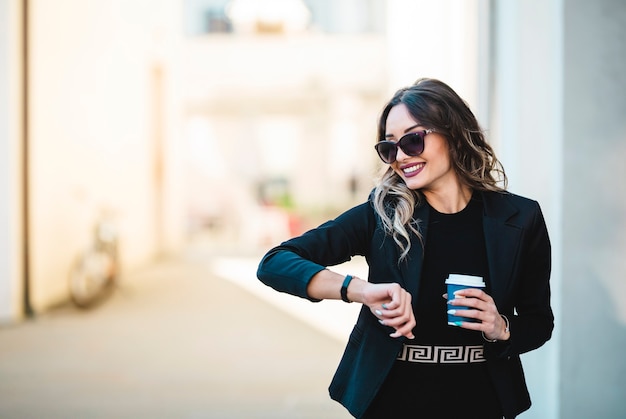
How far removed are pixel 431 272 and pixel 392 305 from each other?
1.00ft

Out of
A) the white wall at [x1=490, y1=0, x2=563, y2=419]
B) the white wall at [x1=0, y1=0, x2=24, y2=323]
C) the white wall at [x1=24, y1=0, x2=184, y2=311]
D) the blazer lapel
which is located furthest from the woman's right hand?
the white wall at [x1=24, y1=0, x2=184, y2=311]

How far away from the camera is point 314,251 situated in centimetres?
170

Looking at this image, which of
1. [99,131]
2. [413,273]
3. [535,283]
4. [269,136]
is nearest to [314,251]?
[413,273]

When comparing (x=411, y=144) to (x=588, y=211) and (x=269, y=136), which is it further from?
(x=269, y=136)

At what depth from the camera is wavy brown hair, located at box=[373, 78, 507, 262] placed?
5.75ft

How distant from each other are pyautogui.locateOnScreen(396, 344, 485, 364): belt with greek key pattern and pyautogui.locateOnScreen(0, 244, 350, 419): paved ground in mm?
2493

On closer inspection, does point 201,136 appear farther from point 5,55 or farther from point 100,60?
point 5,55

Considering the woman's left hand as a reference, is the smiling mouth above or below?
above

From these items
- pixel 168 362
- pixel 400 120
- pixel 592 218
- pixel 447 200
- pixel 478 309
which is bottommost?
pixel 168 362

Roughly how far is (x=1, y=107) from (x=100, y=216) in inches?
103

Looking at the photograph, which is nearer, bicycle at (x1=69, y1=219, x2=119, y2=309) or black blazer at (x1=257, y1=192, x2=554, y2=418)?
black blazer at (x1=257, y1=192, x2=554, y2=418)

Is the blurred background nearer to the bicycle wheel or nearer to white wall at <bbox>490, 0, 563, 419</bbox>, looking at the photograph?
white wall at <bbox>490, 0, 563, 419</bbox>

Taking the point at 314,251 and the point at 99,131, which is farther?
the point at 99,131

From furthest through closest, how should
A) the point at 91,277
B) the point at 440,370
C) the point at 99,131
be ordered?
the point at 99,131 → the point at 91,277 → the point at 440,370
